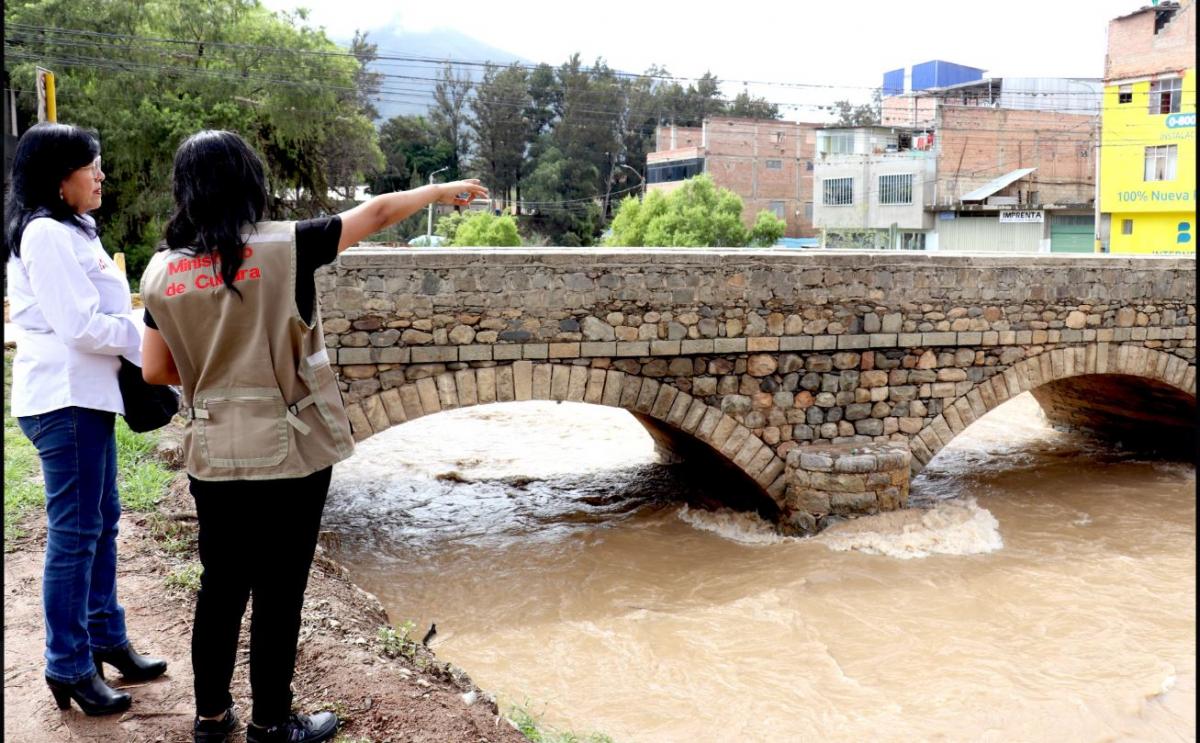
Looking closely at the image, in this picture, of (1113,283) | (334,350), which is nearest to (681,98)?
(1113,283)

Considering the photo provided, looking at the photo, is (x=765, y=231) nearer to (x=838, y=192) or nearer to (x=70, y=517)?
(x=838, y=192)

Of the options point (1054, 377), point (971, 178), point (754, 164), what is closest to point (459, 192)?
point (1054, 377)

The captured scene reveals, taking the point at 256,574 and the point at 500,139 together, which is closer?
the point at 256,574

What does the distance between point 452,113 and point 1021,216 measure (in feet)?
89.1

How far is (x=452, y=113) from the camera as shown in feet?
151

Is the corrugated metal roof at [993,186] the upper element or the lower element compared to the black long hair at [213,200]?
upper

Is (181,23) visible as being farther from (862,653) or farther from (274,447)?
(274,447)

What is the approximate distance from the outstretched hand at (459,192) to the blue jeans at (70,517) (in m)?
1.11

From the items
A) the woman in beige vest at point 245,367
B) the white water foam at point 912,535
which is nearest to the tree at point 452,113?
the white water foam at point 912,535

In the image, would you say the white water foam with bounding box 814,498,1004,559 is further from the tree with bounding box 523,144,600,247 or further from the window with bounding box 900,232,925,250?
the tree with bounding box 523,144,600,247

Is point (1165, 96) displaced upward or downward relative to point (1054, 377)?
upward

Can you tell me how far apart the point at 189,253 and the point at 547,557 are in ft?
21.4

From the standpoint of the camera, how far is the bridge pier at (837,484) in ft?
28.6

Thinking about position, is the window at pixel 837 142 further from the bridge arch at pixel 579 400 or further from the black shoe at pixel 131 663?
the black shoe at pixel 131 663
